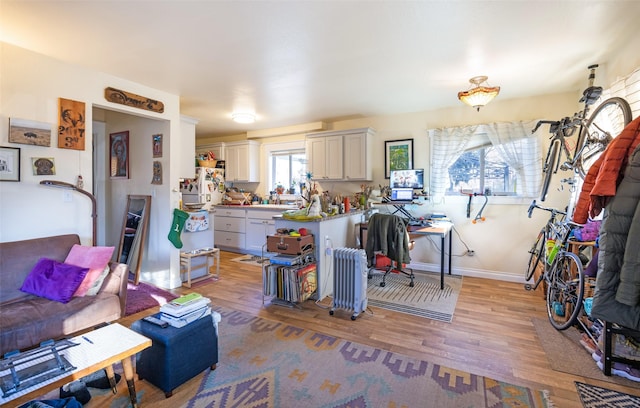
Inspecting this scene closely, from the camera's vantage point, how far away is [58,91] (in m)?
2.85

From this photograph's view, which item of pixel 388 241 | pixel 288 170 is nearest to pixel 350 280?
pixel 388 241

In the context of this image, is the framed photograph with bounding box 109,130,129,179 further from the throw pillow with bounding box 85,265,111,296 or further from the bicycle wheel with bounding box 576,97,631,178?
the bicycle wheel with bounding box 576,97,631,178

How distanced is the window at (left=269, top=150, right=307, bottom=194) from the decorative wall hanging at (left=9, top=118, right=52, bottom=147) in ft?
12.6

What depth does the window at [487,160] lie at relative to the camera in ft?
13.1

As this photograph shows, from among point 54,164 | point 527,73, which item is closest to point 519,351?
point 527,73

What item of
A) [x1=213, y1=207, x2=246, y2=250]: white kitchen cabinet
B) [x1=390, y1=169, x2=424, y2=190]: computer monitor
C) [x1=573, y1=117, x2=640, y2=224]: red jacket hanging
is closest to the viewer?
[x1=573, y1=117, x2=640, y2=224]: red jacket hanging

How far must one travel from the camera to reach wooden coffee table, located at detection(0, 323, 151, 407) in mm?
1380

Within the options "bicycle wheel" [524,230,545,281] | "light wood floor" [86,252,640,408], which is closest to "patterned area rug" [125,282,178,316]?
"light wood floor" [86,252,640,408]

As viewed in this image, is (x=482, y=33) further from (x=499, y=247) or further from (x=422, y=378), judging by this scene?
(x=499, y=247)

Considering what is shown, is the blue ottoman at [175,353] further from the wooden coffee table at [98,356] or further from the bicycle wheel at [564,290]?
the bicycle wheel at [564,290]

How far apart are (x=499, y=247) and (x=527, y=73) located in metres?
2.30

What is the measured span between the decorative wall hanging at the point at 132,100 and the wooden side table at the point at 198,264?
188 centimetres

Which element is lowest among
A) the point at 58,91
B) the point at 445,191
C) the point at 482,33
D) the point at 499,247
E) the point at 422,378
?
the point at 422,378

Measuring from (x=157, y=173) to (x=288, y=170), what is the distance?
2785 mm
